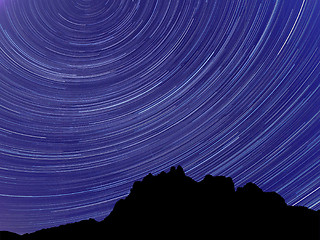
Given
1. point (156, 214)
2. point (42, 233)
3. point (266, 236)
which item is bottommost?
point (266, 236)

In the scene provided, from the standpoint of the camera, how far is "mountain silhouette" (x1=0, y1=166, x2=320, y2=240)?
1977 cm

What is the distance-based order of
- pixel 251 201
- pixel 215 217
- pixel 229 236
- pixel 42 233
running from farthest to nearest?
1. pixel 42 233
2. pixel 251 201
3. pixel 215 217
4. pixel 229 236

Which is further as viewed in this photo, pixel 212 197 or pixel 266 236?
pixel 212 197

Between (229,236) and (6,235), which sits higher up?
(6,235)

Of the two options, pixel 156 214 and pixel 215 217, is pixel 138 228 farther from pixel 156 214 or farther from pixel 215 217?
pixel 215 217

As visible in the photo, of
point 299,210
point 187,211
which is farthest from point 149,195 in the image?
point 299,210

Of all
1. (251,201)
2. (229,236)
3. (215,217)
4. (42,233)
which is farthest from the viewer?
(42,233)

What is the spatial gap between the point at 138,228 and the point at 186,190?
512 cm

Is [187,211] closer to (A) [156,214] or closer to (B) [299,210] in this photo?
(A) [156,214]

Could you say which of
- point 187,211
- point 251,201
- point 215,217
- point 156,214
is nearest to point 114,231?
point 156,214

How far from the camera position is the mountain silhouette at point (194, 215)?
19.8 metres

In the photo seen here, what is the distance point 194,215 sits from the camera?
21.1 m

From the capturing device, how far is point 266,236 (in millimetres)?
19344

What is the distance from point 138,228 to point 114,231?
7.20ft
